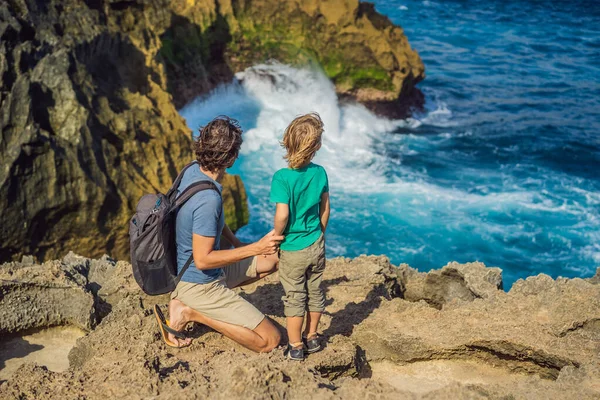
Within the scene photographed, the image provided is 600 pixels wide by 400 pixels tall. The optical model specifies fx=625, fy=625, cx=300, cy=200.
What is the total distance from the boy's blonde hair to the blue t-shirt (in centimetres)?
55

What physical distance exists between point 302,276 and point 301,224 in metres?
0.37

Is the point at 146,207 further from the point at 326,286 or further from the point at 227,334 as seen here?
the point at 326,286

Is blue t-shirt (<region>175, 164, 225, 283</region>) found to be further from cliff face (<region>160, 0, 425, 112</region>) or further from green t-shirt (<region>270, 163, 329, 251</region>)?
cliff face (<region>160, 0, 425, 112</region>)

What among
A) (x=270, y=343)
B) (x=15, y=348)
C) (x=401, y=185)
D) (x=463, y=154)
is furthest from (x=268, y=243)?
(x=463, y=154)

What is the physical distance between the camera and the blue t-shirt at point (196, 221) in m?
3.87

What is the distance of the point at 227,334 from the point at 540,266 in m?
10.1

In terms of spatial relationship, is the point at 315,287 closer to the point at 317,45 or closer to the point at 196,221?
the point at 196,221

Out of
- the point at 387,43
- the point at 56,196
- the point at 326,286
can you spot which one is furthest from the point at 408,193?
the point at 326,286

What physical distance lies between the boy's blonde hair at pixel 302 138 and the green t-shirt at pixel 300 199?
108mm

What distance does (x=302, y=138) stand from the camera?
373cm

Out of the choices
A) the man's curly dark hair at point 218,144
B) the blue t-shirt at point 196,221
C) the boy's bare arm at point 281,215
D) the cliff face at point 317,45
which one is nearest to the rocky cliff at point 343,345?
the blue t-shirt at point 196,221

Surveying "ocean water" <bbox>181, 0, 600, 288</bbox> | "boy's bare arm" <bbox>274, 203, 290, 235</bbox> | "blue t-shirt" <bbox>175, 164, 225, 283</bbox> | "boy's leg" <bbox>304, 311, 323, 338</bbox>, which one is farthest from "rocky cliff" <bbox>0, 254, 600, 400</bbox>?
"ocean water" <bbox>181, 0, 600, 288</bbox>

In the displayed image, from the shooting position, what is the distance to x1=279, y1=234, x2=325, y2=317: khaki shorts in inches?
159

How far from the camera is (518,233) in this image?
13672 mm
